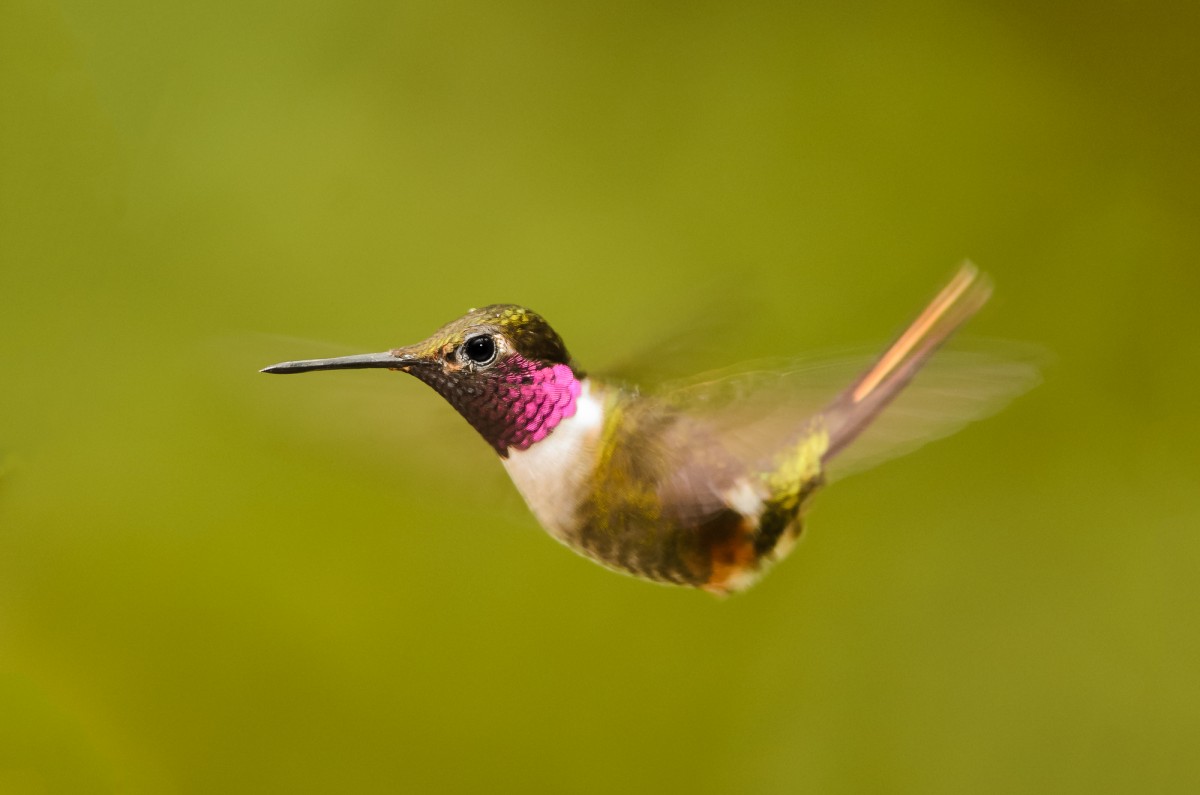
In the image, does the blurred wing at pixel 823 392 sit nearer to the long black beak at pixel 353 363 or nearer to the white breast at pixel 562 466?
the white breast at pixel 562 466

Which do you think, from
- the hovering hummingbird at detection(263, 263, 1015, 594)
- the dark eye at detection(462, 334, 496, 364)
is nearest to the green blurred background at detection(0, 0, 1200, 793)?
the hovering hummingbird at detection(263, 263, 1015, 594)

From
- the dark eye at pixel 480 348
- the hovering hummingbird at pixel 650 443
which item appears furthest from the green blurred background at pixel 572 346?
the dark eye at pixel 480 348

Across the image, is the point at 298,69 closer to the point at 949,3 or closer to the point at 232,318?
the point at 232,318

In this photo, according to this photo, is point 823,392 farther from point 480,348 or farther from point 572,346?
point 572,346

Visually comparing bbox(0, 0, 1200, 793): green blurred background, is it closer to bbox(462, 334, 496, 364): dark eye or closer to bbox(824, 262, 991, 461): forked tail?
bbox(824, 262, 991, 461): forked tail

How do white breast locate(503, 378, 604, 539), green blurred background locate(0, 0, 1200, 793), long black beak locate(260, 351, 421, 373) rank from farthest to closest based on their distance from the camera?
green blurred background locate(0, 0, 1200, 793)
white breast locate(503, 378, 604, 539)
long black beak locate(260, 351, 421, 373)

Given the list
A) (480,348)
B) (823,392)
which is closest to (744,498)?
(823,392)

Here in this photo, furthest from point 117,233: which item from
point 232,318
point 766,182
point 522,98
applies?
point 766,182
